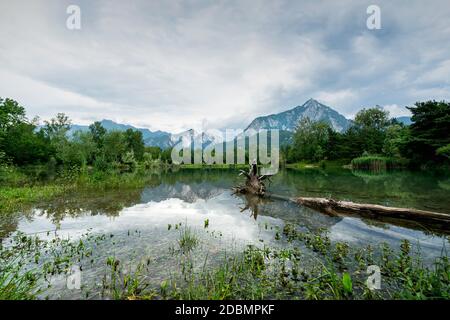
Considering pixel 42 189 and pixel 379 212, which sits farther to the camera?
pixel 42 189

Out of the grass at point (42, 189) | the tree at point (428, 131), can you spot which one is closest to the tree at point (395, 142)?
the tree at point (428, 131)

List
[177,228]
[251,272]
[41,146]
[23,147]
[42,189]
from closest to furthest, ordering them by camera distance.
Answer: [251,272]
[177,228]
[42,189]
[23,147]
[41,146]

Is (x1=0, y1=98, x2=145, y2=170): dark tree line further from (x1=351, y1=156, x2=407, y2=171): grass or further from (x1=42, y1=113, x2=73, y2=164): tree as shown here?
(x1=351, y1=156, x2=407, y2=171): grass

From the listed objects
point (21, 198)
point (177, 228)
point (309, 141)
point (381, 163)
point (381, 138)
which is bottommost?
point (177, 228)

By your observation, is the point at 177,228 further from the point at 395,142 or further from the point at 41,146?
the point at 41,146

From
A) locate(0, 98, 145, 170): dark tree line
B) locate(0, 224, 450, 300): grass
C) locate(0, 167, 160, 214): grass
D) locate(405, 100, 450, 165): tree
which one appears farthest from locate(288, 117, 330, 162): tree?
locate(0, 224, 450, 300): grass

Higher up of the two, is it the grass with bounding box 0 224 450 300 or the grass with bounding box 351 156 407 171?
the grass with bounding box 351 156 407 171

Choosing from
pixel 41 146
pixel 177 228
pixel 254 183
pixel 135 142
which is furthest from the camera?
pixel 135 142

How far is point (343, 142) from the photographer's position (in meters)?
80.1

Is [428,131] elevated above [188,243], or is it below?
above

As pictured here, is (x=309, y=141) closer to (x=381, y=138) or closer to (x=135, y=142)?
(x=381, y=138)

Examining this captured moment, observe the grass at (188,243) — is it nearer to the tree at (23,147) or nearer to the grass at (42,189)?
the grass at (42,189)

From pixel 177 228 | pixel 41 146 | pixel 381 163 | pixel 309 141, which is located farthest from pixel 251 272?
pixel 309 141
